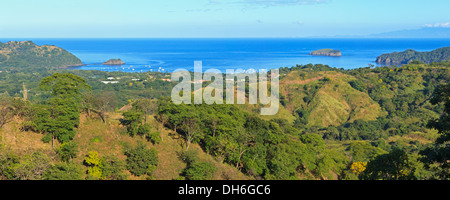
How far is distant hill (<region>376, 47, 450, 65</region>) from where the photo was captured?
166m

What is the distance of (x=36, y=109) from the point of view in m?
20.7

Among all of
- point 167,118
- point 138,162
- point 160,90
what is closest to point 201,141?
point 167,118

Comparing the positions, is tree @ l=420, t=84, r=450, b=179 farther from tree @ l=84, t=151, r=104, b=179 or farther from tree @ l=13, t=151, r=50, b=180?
tree @ l=13, t=151, r=50, b=180

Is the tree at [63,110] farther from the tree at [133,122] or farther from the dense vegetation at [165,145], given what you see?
the tree at [133,122]

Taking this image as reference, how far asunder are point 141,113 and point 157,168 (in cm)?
535

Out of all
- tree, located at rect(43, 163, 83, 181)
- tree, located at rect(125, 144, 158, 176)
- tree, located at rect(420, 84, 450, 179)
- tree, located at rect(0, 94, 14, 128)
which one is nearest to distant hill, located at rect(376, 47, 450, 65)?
tree, located at rect(420, 84, 450, 179)

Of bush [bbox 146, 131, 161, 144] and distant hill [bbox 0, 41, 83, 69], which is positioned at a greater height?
distant hill [bbox 0, 41, 83, 69]

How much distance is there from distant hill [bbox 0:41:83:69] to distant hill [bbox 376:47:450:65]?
158 m

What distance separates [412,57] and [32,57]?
204m

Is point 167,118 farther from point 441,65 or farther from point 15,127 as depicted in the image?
point 441,65

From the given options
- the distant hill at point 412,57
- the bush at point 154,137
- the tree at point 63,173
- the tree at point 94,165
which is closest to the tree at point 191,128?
the bush at point 154,137

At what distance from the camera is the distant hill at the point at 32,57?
15491 cm

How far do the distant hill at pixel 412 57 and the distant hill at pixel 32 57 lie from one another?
519 feet

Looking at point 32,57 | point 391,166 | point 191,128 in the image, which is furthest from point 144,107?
point 32,57
